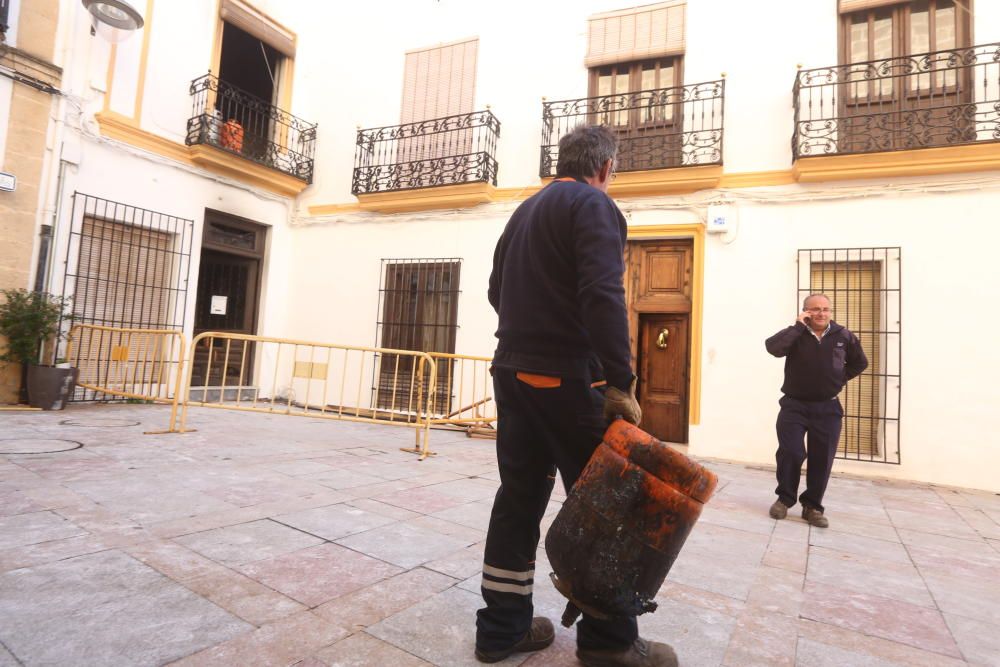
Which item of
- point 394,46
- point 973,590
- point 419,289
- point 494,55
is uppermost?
point 394,46

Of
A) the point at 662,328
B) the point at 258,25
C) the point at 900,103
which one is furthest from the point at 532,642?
the point at 258,25

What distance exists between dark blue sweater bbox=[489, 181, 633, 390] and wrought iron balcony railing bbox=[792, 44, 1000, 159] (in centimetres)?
638

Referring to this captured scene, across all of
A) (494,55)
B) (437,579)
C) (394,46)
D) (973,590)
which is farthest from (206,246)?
(973,590)

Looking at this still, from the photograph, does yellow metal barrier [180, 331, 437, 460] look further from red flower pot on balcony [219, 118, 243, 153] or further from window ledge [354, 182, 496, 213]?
red flower pot on balcony [219, 118, 243, 153]

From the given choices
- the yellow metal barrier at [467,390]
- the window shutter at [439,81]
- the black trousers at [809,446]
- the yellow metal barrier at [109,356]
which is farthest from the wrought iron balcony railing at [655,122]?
the yellow metal barrier at [109,356]

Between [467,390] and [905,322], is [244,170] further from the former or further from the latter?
[905,322]

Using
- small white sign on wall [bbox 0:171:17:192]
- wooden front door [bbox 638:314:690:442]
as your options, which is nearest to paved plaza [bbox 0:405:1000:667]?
wooden front door [bbox 638:314:690:442]

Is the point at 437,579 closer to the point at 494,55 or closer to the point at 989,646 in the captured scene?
the point at 989,646

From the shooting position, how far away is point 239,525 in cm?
309

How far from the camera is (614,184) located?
314 inches

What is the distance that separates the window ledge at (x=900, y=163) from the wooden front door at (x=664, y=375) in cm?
249

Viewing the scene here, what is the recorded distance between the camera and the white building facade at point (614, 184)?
21.6 feet

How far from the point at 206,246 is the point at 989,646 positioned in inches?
410

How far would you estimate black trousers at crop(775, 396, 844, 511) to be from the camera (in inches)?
169
